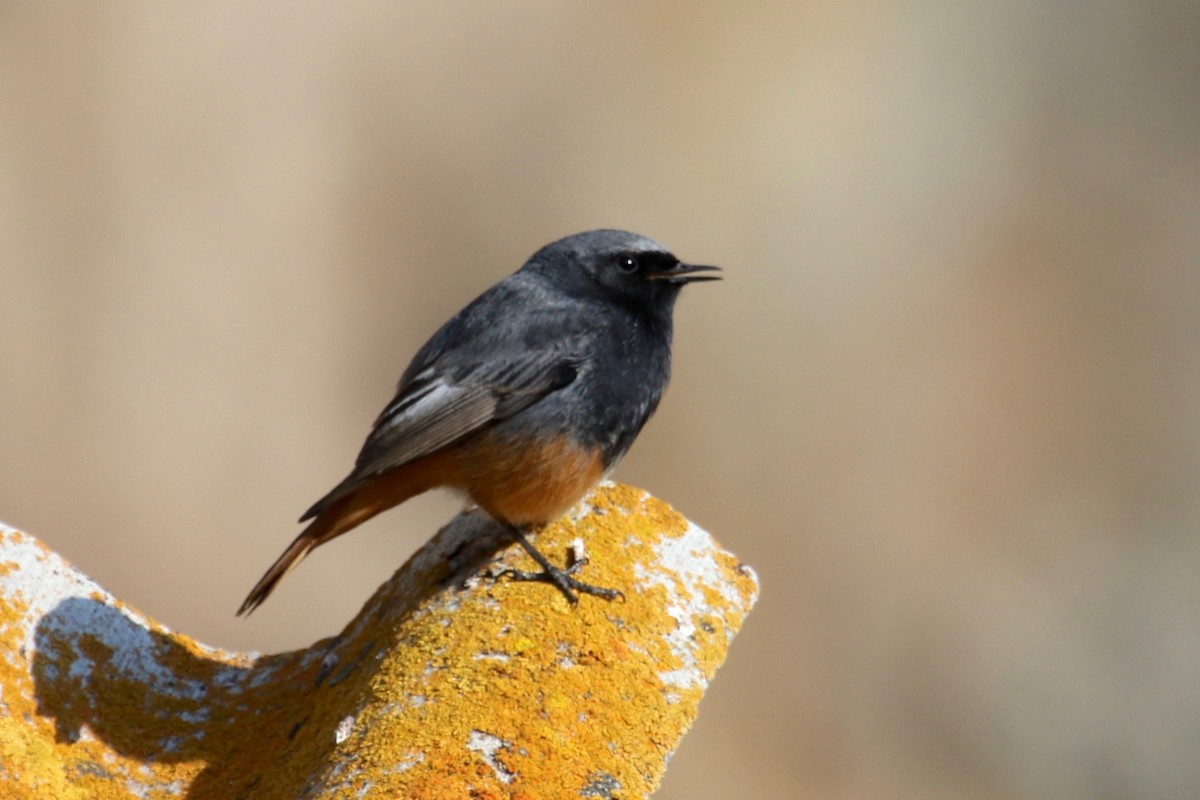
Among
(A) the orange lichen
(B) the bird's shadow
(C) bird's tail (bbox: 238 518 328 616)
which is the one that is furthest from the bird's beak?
(C) bird's tail (bbox: 238 518 328 616)

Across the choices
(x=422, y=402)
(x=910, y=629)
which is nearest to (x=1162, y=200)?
(x=910, y=629)

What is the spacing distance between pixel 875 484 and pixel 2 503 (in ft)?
25.6

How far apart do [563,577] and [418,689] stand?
662 mm

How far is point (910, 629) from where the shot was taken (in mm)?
11992

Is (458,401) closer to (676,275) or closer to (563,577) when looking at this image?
(676,275)

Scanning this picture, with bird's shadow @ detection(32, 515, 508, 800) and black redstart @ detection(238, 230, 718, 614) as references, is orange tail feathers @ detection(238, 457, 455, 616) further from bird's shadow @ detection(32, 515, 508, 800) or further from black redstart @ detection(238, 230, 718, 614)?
bird's shadow @ detection(32, 515, 508, 800)

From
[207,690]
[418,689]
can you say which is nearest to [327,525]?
[207,690]

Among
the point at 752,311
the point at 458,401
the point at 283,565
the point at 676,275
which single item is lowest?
the point at 283,565

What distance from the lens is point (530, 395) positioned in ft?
15.2

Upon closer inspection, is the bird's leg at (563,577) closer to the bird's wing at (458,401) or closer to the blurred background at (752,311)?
the bird's wing at (458,401)

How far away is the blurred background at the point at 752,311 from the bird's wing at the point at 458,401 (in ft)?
22.1

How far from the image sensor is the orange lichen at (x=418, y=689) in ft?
9.78

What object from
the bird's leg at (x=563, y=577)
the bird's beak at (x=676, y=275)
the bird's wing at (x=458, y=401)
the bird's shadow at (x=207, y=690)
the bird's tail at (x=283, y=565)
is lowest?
the bird's shadow at (x=207, y=690)

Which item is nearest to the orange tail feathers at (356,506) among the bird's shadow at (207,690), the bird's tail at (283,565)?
the bird's tail at (283,565)
